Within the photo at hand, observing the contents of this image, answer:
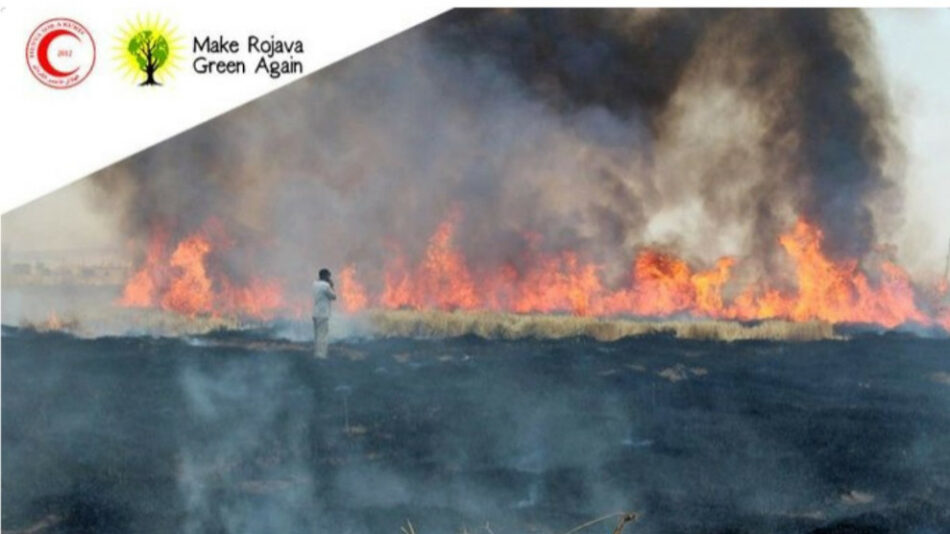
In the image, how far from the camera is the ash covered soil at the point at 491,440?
6.65m

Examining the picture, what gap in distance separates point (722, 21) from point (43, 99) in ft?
12.2

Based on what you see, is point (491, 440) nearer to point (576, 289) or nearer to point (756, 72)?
point (576, 289)

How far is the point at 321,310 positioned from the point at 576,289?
4.77 ft

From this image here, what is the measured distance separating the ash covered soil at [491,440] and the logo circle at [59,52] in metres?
1.45

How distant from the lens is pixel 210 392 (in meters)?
6.68

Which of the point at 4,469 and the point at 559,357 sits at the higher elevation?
the point at 559,357

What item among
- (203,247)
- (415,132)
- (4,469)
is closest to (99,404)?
(4,469)

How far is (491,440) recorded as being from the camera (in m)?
6.73

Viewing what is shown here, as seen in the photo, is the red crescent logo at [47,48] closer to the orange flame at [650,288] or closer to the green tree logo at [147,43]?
the green tree logo at [147,43]

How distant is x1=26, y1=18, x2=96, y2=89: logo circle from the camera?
635cm

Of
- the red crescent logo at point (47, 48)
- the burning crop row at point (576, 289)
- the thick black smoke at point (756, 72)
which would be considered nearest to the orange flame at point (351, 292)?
the burning crop row at point (576, 289)

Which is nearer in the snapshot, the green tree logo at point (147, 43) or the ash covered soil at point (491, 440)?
the green tree logo at point (147, 43)

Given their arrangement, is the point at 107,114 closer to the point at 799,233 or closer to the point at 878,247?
the point at 799,233

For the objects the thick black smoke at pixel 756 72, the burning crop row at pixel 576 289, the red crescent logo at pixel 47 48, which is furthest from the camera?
the burning crop row at pixel 576 289
